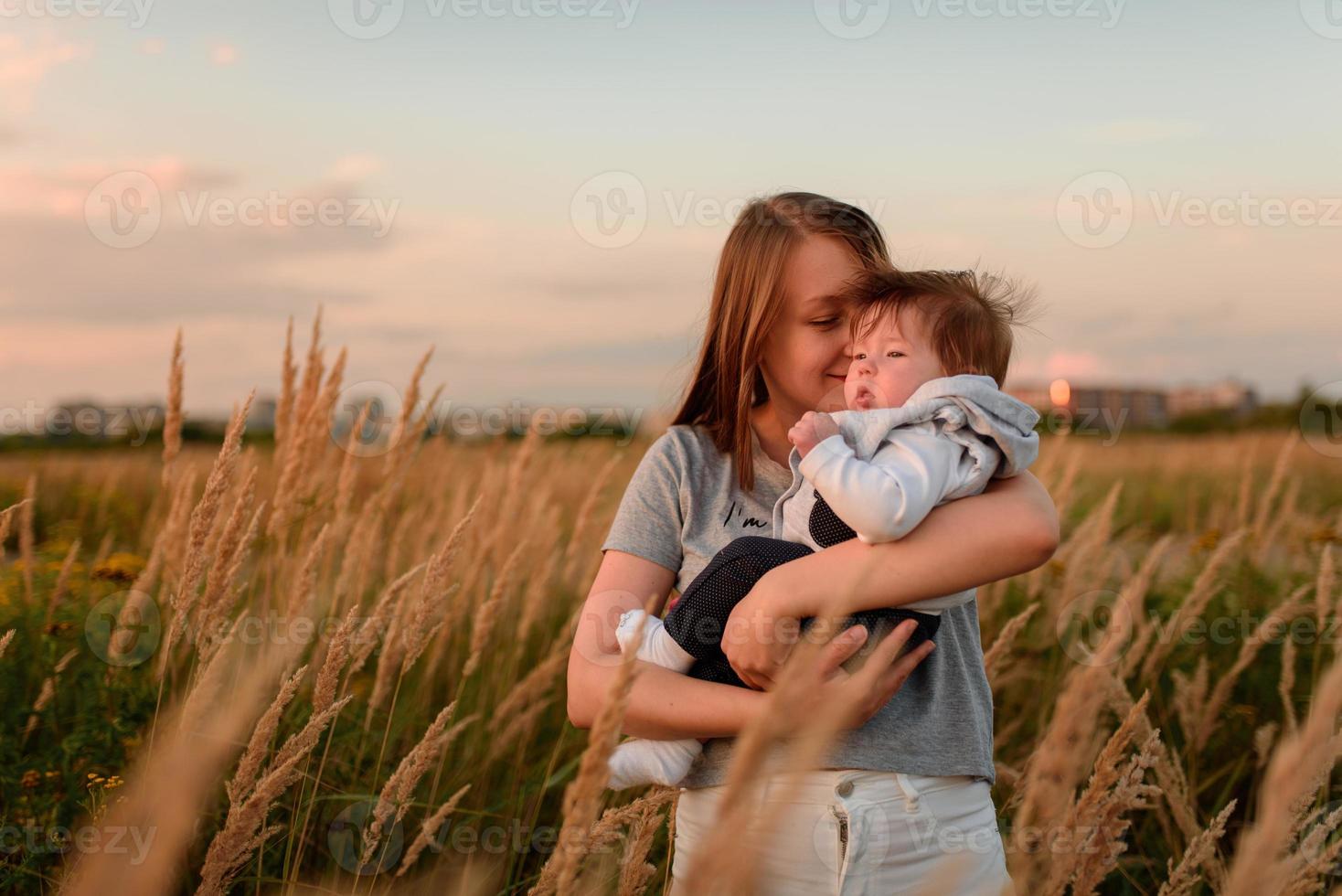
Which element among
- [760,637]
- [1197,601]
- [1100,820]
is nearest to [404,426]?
[760,637]

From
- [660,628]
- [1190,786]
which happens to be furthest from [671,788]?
[1190,786]

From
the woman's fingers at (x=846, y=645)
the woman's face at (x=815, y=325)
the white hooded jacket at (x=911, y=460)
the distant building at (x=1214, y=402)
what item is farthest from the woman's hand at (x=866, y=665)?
the distant building at (x=1214, y=402)

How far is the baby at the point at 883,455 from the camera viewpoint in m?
1.69

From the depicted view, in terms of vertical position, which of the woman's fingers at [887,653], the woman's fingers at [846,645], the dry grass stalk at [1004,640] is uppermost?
the woman's fingers at [887,653]

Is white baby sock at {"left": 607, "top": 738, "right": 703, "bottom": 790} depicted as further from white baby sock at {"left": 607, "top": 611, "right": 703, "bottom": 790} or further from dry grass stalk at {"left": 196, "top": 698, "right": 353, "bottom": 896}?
dry grass stalk at {"left": 196, "top": 698, "right": 353, "bottom": 896}

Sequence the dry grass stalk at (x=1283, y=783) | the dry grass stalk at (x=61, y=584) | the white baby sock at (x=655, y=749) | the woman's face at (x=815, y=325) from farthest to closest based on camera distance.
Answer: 1. the dry grass stalk at (x=61, y=584)
2. the woman's face at (x=815, y=325)
3. the white baby sock at (x=655, y=749)
4. the dry grass stalk at (x=1283, y=783)

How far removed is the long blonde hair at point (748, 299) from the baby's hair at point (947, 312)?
116 millimetres

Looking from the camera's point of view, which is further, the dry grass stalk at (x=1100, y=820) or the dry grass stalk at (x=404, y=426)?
the dry grass stalk at (x=404, y=426)

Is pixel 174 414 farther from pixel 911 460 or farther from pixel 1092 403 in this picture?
pixel 1092 403

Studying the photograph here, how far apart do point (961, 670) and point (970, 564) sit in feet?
1.24

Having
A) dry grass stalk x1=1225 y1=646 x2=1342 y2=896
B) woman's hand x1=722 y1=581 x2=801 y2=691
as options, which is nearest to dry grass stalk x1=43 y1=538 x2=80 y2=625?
woman's hand x1=722 y1=581 x2=801 y2=691

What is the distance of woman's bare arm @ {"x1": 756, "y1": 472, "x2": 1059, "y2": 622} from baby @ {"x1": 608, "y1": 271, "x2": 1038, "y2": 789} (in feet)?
0.14

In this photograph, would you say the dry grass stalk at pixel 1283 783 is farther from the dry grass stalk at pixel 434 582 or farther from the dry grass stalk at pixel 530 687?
the dry grass stalk at pixel 530 687

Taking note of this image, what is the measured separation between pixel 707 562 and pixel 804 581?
388 millimetres
